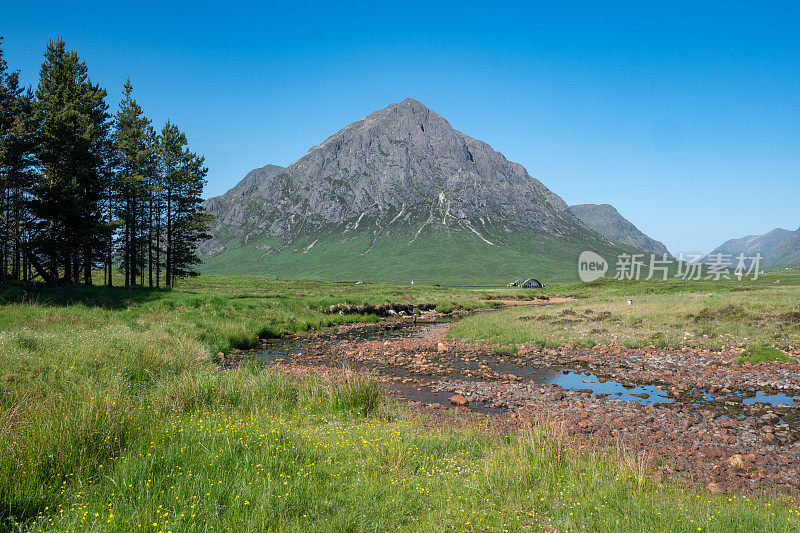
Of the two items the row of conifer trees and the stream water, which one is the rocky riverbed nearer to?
the stream water

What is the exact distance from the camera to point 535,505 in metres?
5.82

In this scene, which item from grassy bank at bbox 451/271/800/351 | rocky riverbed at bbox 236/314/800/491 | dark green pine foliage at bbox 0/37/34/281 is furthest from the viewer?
dark green pine foliage at bbox 0/37/34/281

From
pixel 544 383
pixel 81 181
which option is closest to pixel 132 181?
pixel 81 181

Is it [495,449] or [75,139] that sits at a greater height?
[75,139]

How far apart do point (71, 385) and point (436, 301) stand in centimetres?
4559

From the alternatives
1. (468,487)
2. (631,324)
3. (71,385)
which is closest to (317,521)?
(468,487)

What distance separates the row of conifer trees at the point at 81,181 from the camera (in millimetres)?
30266

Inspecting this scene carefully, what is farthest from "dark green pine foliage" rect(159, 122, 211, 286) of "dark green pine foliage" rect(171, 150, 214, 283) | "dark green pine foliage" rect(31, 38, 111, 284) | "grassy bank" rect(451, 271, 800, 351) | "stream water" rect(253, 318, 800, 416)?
"grassy bank" rect(451, 271, 800, 351)

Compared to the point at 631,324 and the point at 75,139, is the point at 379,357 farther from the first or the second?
the point at 75,139

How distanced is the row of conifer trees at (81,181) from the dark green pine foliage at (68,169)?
3.0 inches

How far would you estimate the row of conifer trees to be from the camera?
99.3 feet

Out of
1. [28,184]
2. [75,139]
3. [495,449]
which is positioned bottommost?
[495,449]

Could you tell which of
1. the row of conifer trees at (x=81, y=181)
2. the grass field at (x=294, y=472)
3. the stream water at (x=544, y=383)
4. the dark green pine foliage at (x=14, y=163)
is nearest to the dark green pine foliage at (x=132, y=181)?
the row of conifer trees at (x=81, y=181)

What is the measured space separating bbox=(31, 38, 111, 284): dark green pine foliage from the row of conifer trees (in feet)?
0.25
